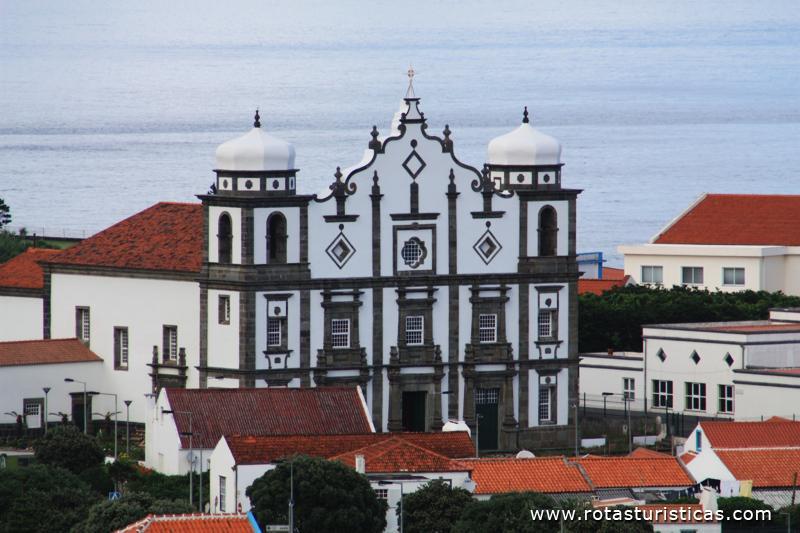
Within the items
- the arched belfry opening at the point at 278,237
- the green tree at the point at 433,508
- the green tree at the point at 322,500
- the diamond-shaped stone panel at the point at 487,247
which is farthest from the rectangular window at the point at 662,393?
the green tree at the point at 322,500

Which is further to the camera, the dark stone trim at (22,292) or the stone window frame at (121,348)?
the dark stone trim at (22,292)

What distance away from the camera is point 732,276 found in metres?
120

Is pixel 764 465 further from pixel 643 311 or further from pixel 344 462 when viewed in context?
pixel 643 311

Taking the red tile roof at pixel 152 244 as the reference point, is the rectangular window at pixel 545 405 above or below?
below

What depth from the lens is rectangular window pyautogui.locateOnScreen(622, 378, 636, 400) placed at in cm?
9944

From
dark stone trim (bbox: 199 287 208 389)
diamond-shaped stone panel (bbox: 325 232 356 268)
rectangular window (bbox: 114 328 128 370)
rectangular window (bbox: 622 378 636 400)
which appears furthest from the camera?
rectangular window (bbox: 622 378 636 400)

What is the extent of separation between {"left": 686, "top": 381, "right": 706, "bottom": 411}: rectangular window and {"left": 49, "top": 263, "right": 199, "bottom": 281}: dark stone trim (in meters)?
19.0

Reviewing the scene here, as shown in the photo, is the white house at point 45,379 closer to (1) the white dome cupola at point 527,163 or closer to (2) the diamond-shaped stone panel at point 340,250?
(2) the diamond-shaped stone panel at point 340,250

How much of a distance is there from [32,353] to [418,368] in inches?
461

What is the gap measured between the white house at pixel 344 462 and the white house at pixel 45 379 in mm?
14724

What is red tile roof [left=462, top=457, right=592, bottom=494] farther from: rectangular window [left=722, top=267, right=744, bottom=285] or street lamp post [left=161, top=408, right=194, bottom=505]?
rectangular window [left=722, top=267, right=744, bottom=285]

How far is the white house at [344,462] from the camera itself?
70062 millimetres

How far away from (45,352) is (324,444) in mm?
17743

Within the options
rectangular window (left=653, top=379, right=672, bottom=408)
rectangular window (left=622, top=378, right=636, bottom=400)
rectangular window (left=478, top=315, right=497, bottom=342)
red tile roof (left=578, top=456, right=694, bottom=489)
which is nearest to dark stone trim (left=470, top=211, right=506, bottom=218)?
rectangular window (left=478, top=315, right=497, bottom=342)
